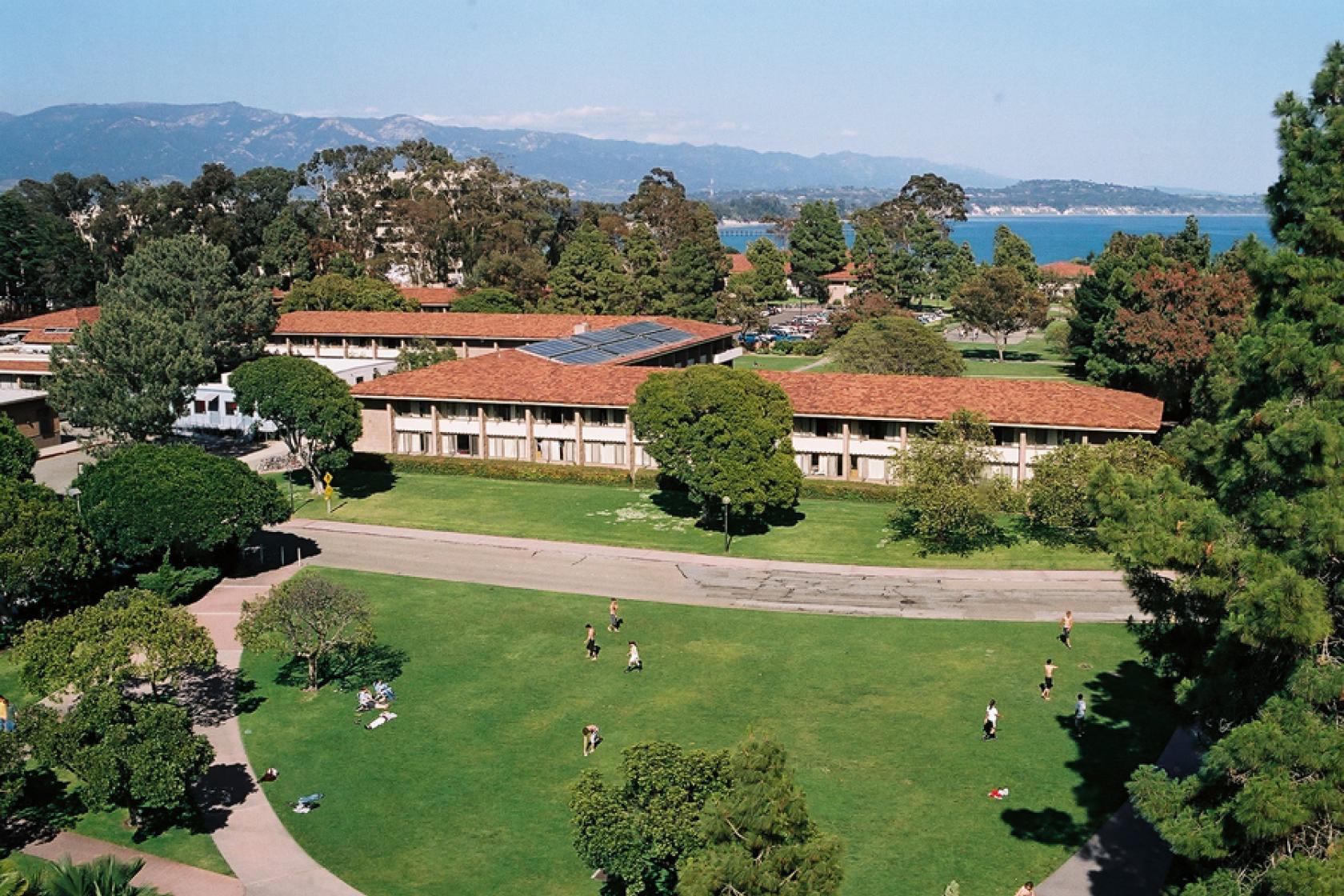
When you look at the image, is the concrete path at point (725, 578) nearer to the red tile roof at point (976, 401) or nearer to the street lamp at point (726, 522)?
the street lamp at point (726, 522)

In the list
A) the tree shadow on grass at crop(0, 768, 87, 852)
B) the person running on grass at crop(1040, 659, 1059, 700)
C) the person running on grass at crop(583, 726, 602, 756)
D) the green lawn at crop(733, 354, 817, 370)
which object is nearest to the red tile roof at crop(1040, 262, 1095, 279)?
the green lawn at crop(733, 354, 817, 370)

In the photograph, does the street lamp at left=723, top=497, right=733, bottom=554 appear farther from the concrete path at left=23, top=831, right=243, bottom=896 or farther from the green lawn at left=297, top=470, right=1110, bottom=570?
the concrete path at left=23, top=831, right=243, bottom=896

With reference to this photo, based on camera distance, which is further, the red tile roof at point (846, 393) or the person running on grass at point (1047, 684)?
the red tile roof at point (846, 393)

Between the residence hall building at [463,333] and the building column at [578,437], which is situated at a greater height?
the residence hall building at [463,333]

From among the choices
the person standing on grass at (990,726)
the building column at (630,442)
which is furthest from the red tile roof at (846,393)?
the person standing on grass at (990,726)

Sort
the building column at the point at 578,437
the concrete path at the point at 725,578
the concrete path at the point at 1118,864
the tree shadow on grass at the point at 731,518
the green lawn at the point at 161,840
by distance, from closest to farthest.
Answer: the concrete path at the point at 1118,864 < the green lawn at the point at 161,840 < the concrete path at the point at 725,578 < the tree shadow on grass at the point at 731,518 < the building column at the point at 578,437

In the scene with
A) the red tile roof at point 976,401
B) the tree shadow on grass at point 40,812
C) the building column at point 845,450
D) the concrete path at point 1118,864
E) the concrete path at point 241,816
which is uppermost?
the red tile roof at point 976,401

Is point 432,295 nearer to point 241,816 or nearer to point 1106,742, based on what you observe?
point 241,816
